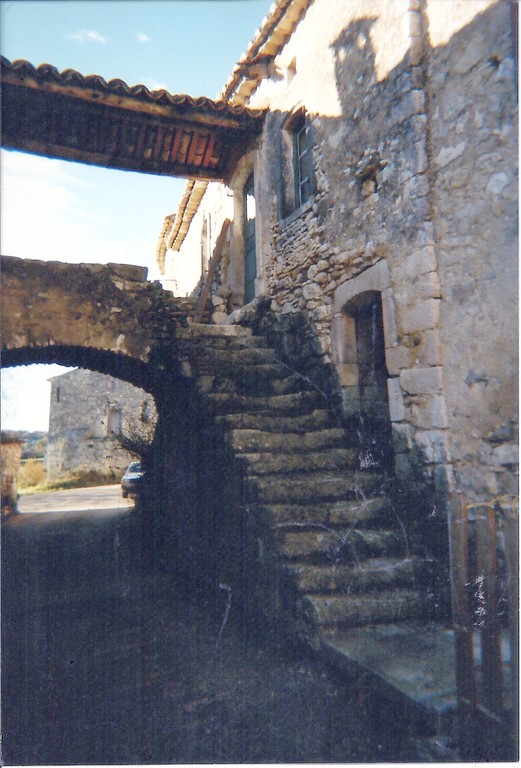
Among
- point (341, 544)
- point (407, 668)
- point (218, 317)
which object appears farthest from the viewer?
point (218, 317)

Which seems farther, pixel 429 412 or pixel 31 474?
pixel 31 474

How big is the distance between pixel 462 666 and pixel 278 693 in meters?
1.21

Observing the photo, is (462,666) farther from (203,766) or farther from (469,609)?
(203,766)

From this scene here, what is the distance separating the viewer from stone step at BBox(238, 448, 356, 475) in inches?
161

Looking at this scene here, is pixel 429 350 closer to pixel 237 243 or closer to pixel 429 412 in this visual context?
pixel 429 412

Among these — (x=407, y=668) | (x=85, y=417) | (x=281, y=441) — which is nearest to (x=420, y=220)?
(x=281, y=441)

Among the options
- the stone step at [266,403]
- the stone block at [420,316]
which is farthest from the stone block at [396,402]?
the stone step at [266,403]

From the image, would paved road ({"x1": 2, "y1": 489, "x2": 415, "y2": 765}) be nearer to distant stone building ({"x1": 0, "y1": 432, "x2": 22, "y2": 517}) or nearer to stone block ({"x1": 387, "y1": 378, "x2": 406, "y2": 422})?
stone block ({"x1": 387, "y1": 378, "x2": 406, "y2": 422})

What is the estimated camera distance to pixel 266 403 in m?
5.03

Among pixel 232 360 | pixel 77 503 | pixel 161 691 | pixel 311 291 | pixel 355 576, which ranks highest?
pixel 311 291

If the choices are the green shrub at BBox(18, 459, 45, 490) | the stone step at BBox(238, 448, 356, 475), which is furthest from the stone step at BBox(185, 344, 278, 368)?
the green shrub at BBox(18, 459, 45, 490)

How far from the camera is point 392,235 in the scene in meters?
4.23

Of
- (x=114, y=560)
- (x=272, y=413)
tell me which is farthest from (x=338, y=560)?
(x=114, y=560)

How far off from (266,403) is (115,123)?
4224 mm
